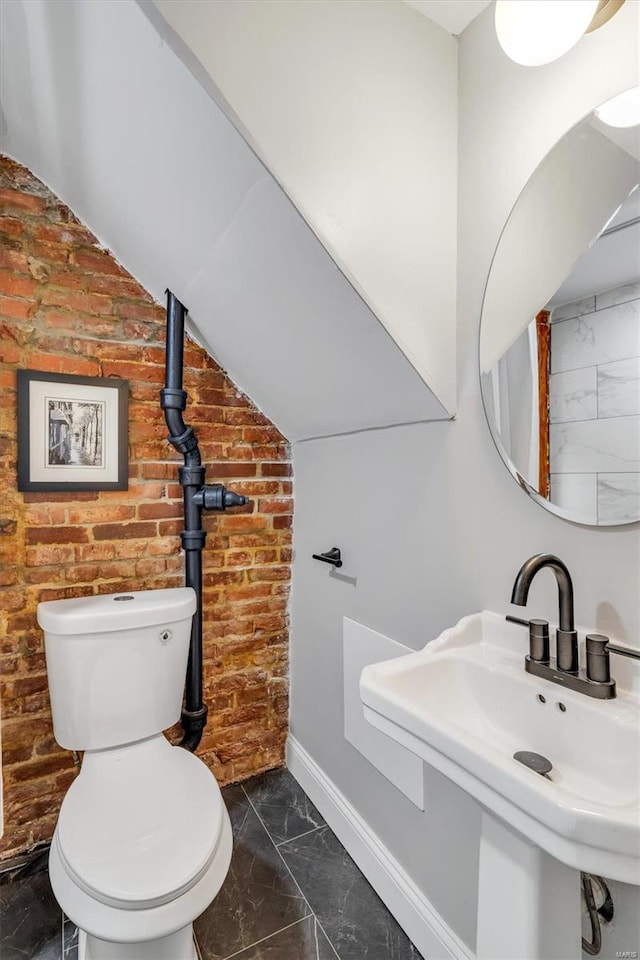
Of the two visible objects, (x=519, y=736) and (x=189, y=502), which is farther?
(x=189, y=502)

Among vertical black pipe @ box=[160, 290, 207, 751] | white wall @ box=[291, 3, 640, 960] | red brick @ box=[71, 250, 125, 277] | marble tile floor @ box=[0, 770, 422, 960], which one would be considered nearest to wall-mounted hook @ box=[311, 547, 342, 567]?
white wall @ box=[291, 3, 640, 960]

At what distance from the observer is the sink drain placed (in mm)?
850

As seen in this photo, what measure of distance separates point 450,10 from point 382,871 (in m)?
2.35

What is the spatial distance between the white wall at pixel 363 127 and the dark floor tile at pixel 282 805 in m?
1.59

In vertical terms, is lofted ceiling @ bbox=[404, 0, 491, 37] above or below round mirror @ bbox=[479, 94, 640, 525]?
above

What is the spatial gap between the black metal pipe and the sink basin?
3.24 ft

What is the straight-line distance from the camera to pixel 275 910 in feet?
4.58

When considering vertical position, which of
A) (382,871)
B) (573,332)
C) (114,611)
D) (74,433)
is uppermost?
(573,332)

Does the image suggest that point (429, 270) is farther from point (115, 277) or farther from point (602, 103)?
point (115, 277)

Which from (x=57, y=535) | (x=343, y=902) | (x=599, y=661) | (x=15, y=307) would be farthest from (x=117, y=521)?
(x=599, y=661)

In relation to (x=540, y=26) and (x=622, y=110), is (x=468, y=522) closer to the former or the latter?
(x=622, y=110)

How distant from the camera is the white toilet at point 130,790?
1.01 meters

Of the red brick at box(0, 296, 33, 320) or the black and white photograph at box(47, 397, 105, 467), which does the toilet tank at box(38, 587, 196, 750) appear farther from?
the red brick at box(0, 296, 33, 320)

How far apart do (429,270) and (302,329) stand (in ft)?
1.25
